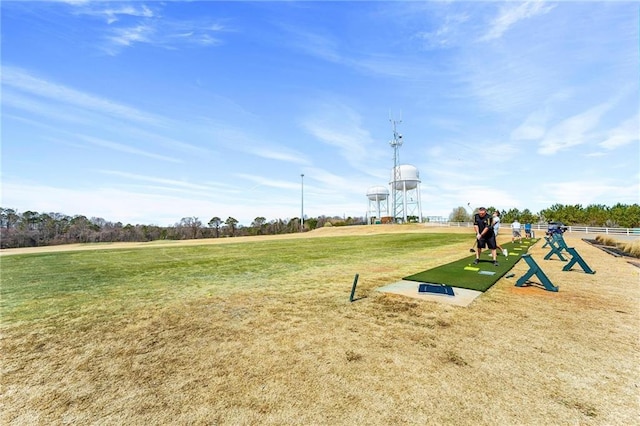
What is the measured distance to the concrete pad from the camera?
6051mm

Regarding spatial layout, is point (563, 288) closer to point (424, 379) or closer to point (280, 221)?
point (424, 379)

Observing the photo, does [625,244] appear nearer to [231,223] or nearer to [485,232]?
[485,232]

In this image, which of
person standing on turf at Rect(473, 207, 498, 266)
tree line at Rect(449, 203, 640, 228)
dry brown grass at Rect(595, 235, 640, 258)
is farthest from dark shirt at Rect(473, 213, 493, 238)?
tree line at Rect(449, 203, 640, 228)

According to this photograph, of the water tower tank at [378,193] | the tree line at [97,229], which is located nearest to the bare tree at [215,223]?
the tree line at [97,229]

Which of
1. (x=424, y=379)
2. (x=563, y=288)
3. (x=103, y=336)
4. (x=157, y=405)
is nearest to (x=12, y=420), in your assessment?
(x=157, y=405)

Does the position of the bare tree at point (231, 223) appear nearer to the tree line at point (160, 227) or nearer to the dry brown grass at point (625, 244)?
the tree line at point (160, 227)

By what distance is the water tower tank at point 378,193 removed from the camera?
200 feet

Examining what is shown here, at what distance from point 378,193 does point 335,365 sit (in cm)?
5911

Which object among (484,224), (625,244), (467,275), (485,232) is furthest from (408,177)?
(467,275)

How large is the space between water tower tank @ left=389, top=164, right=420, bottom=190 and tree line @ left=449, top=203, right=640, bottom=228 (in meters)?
17.5

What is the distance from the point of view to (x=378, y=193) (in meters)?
60.9

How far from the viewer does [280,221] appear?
84.9 m

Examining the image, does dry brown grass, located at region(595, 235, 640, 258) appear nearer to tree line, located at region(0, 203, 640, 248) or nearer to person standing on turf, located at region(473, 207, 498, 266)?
person standing on turf, located at region(473, 207, 498, 266)

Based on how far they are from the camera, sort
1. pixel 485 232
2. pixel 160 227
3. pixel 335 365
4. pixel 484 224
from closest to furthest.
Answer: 1. pixel 335 365
2. pixel 485 232
3. pixel 484 224
4. pixel 160 227
